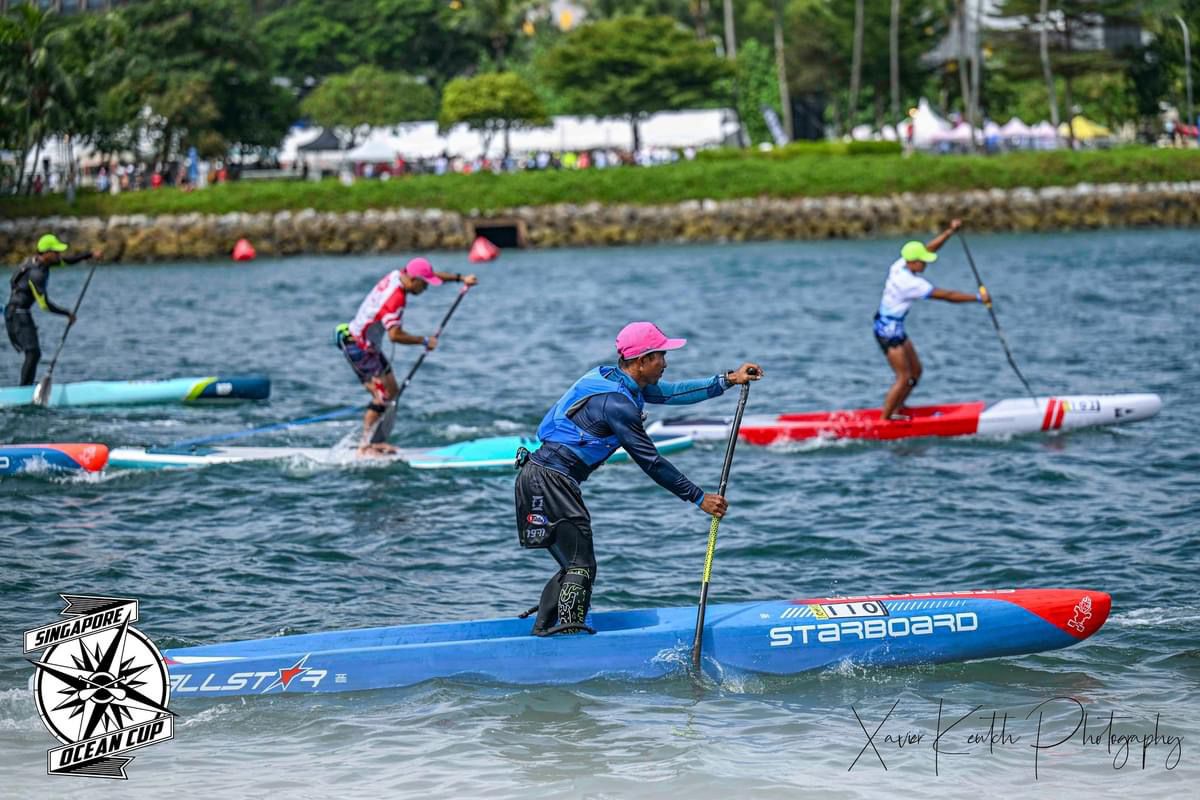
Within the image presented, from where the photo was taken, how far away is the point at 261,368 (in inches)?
1086

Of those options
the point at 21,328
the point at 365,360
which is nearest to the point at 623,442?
the point at 365,360

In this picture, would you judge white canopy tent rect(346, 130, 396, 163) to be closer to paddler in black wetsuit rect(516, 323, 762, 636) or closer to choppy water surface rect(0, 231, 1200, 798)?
choppy water surface rect(0, 231, 1200, 798)

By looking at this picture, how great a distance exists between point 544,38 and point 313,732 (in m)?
94.7

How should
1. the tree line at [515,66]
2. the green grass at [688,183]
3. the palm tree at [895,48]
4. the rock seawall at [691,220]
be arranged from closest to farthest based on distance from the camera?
the rock seawall at [691,220], the green grass at [688,183], the tree line at [515,66], the palm tree at [895,48]

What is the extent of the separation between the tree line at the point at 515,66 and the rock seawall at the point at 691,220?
7125 millimetres

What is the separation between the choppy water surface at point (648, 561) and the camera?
8.95 metres

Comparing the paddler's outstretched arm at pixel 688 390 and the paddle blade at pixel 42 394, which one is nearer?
the paddler's outstretched arm at pixel 688 390

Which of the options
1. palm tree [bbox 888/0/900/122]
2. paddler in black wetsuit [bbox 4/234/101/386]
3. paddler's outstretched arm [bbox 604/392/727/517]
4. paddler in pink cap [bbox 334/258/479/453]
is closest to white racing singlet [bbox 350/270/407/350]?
paddler in pink cap [bbox 334/258/479/453]

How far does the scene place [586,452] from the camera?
31.7 feet

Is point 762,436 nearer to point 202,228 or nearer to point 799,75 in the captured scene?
point 202,228

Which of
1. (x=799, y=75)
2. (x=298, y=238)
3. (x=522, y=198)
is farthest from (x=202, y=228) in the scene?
(x=799, y=75)

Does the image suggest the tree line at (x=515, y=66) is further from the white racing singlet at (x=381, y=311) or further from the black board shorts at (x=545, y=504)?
the black board shorts at (x=545, y=504)

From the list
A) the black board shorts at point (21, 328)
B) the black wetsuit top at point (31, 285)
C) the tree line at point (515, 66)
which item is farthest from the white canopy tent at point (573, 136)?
the black wetsuit top at point (31, 285)

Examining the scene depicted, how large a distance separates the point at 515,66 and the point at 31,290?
247ft
